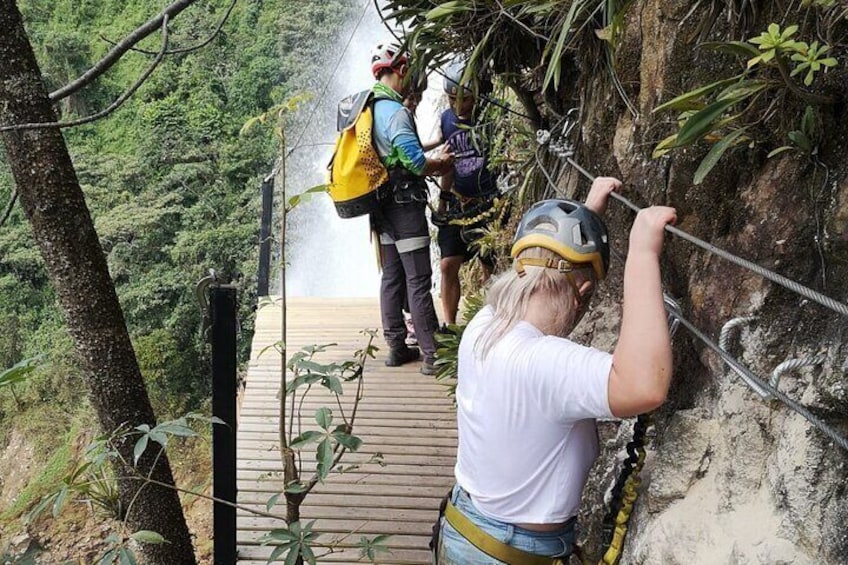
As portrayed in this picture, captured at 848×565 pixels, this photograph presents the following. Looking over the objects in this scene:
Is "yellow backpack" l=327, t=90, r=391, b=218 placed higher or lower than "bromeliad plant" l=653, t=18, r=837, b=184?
lower

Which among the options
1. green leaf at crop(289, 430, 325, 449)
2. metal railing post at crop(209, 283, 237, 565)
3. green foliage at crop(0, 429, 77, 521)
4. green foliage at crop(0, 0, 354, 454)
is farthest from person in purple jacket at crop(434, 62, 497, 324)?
green foliage at crop(0, 0, 354, 454)

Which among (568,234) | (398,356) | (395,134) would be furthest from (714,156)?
(398,356)

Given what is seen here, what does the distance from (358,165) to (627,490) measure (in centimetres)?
236

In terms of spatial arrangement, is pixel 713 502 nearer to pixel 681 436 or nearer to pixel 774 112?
pixel 681 436

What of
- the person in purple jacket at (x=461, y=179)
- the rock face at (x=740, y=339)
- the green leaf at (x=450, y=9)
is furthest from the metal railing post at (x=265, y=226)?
the rock face at (x=740, y=339)

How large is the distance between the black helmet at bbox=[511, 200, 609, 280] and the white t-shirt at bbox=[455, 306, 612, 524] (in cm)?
16

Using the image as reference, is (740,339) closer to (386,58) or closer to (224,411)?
(224,411)

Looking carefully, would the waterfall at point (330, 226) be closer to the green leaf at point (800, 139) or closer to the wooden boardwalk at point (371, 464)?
the wooden boardwalk at point (371, 464)

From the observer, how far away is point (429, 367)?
4.29m

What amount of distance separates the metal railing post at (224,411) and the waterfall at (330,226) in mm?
15038

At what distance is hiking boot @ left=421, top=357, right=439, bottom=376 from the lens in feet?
13.9

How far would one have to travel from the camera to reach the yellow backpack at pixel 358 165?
3.55m

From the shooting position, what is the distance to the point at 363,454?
3.58 m

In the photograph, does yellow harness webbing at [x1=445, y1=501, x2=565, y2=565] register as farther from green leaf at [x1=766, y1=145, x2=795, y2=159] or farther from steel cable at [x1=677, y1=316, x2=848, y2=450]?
green leaf at [x1=766, y1=145, x2=795, y2=159]
